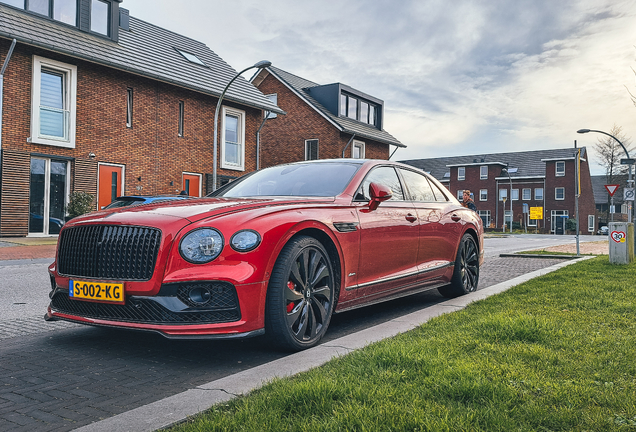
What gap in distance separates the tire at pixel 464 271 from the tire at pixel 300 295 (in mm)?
2784

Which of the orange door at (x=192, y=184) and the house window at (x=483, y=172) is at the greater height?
the house window at (x=483, y=172)

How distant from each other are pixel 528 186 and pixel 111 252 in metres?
68.6

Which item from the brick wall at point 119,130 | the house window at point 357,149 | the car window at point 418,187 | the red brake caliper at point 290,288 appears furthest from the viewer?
the house window at point 357,149

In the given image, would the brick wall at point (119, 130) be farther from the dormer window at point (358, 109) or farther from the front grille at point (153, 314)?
the front grille at point (153, 314)

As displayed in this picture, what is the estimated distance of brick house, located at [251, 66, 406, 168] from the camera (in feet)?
105

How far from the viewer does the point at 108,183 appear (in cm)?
1955

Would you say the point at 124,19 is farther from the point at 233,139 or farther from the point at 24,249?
the point at 24,249

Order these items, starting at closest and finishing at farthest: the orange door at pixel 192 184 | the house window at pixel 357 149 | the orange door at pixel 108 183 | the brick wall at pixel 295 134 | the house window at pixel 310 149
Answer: the orange door at pixel 108 183 → the orange door at pixel 192 184 → the brick wall at pixel 295 134 → the house window at pixel 310 149 → the house window at pixel 357 149

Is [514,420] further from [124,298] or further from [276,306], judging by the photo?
[124,298]

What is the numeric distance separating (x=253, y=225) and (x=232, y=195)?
1482 millimetres

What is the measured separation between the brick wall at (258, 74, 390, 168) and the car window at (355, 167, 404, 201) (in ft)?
85.1

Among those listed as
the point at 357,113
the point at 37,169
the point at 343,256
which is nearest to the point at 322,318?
the point at 343,256

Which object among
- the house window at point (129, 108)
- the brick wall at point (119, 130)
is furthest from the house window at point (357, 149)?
the house window at point (129, 108)

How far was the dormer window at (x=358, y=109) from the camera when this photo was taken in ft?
111
